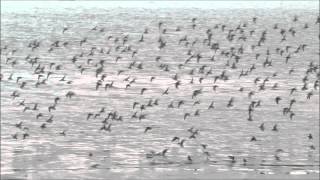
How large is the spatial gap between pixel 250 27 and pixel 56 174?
160 ft

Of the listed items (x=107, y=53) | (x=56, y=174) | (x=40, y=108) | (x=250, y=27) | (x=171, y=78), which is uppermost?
(x=250, y=27)

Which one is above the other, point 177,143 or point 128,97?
point 128,97

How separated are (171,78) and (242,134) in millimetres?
12431

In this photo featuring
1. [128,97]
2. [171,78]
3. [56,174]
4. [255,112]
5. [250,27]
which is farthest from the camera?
[250,27]

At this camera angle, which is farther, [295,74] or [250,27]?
[250,27]

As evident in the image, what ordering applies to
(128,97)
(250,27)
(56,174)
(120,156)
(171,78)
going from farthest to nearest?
1. (250,27)
2. (171,78)
3. (128,97)
4. (120,156)
5. (56,174)

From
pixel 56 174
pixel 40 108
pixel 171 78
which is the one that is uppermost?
pixel 171 78

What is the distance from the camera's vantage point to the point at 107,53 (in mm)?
49594

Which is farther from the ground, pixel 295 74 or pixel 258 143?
pixel 295 74

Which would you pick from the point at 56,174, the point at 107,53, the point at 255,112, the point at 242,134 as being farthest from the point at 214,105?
the point at 107,53

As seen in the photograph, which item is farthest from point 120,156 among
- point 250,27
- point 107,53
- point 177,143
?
point 250,27

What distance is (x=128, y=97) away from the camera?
34219mm

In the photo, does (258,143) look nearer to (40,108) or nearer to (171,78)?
(40,108)

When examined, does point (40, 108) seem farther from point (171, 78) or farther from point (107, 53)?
point (107, 53)
